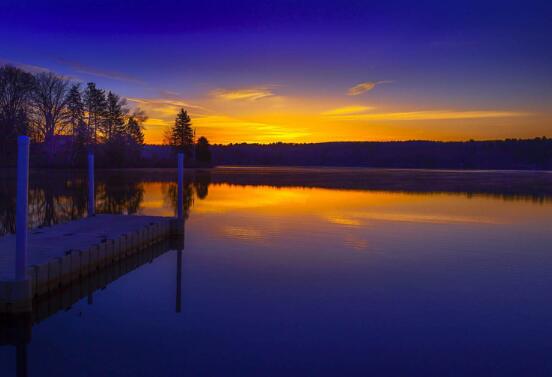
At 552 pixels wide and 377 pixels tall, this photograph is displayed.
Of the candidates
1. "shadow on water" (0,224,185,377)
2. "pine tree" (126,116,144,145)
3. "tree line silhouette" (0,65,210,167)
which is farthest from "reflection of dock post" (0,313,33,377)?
"pine tree" (126,116,144,145)

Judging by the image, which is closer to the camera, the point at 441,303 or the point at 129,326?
the point at 129,326

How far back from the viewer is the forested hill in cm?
11869

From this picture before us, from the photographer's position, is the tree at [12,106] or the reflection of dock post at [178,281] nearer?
the reflection of dock post at [178,281]

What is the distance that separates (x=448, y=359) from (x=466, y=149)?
479 feet

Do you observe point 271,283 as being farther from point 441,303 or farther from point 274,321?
point 441,303

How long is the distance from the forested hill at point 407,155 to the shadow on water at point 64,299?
10662 centimetres

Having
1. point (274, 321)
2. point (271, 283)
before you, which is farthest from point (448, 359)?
point (271, 283)

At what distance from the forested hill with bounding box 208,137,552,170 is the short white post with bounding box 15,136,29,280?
11023cm

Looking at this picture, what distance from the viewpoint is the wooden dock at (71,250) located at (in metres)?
6.43

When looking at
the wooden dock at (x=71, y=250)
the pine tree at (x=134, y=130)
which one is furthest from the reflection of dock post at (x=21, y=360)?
the pine tree at (x=134, y=130)

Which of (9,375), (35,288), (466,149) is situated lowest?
(9,375)

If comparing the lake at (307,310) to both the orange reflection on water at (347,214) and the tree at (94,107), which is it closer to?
the orange reflection on water at (347,214)

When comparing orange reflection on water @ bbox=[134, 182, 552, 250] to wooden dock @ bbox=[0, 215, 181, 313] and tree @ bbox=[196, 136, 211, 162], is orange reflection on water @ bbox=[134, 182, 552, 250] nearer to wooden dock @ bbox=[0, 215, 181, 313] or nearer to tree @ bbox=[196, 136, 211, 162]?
wooden dock @ bbox=[0, 215, 181, 313]

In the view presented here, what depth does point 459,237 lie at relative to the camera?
14.0 metres
